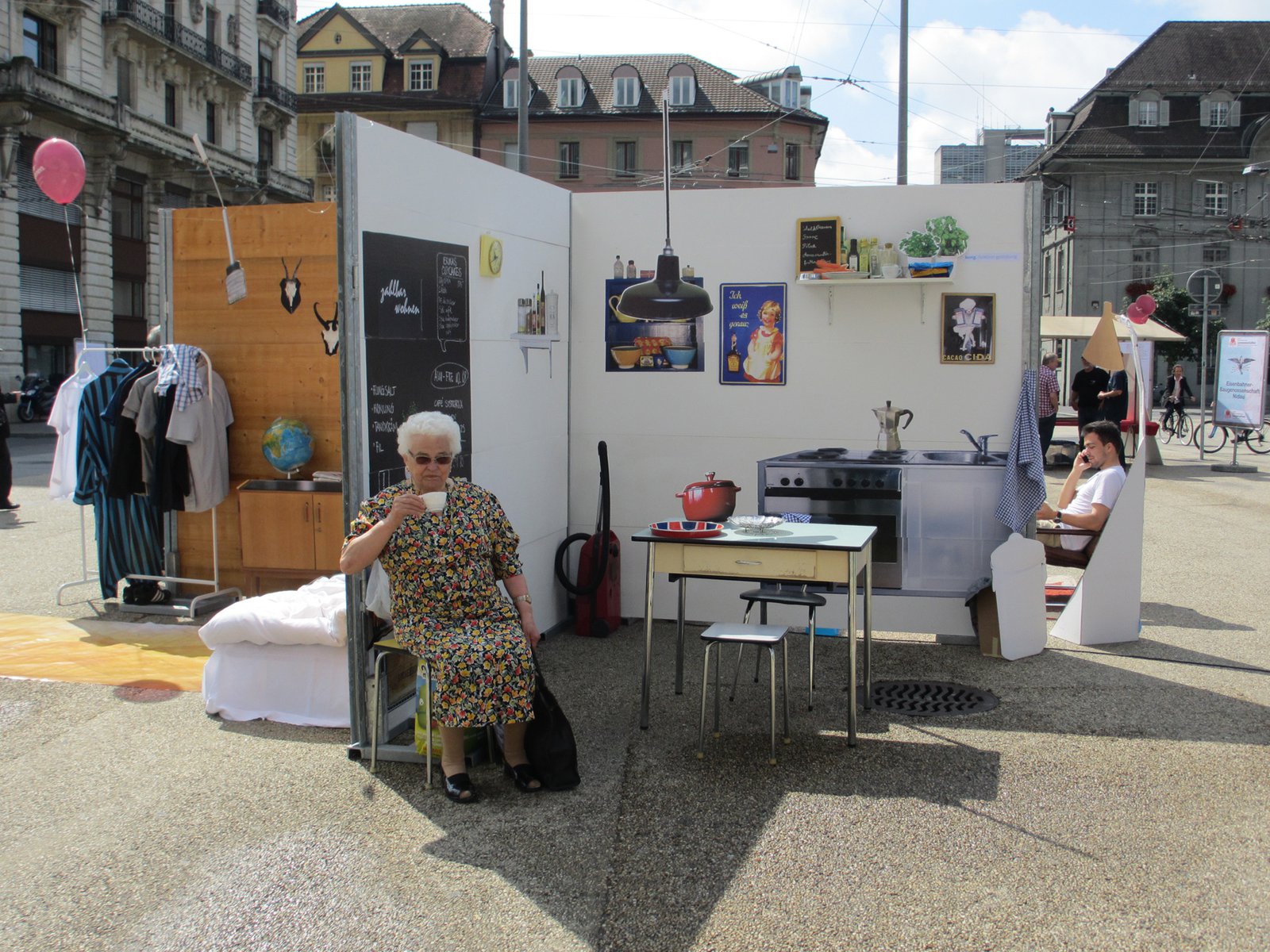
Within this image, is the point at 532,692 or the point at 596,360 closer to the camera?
the point at 532,692

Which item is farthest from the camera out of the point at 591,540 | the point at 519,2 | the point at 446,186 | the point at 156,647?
the point at 519,2

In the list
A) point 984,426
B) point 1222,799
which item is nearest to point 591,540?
point 984,426

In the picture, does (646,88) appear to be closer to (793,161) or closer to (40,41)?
(793,161)

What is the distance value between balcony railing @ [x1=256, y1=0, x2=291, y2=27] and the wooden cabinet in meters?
36.2

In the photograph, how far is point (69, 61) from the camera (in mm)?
29141

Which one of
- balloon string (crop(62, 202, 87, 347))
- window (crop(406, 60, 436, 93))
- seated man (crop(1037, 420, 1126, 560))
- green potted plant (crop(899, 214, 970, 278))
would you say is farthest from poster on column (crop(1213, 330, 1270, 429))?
window (crop(406, 60, 436, 93))

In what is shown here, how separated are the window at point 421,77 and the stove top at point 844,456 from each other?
42541 millimetres

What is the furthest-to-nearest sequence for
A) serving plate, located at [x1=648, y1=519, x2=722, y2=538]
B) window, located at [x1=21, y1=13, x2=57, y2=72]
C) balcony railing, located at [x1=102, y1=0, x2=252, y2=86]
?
balcony railing, located at [x1=102, y1=0, x2=252, y2=86]
window, located at [x1=21, y1=13, x2=57, y2=72]
serving plate, located at [x1=648, y1=519, x2=722, y2=538]

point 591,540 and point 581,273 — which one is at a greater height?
point 581,273

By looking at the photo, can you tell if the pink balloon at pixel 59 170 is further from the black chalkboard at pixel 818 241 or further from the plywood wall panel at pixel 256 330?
the black chalkboard at pixel 818 241

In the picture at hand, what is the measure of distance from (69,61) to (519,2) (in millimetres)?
16368

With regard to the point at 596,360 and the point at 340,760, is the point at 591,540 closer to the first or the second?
the point at 596,360

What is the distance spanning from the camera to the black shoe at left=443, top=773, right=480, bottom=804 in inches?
176

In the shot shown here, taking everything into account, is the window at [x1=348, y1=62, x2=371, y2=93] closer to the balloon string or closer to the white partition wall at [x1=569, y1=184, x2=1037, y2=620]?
the balloon string
